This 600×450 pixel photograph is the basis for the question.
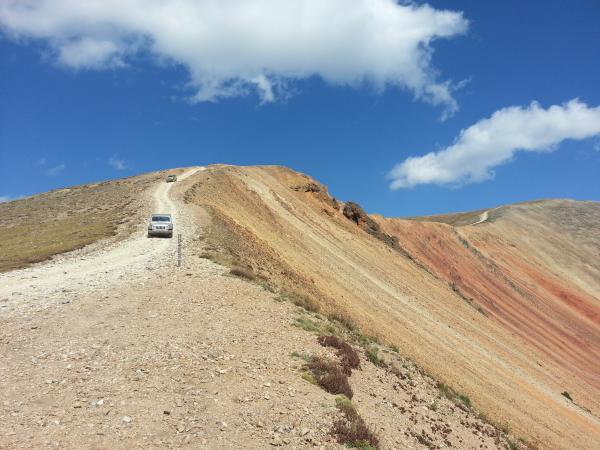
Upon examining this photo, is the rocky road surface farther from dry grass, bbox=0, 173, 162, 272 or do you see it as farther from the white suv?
the white suv

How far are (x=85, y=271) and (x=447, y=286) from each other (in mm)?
46144

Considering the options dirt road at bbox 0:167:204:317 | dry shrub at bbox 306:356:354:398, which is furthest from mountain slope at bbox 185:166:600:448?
dry shrub at bbox 306:356:354:398

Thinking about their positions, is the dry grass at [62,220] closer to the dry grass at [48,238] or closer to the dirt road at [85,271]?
the dry grass at [48,238]

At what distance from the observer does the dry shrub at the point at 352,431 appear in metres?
10.6

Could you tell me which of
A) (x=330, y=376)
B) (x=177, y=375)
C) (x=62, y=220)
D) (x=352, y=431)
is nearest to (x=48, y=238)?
(x=62, y=220)

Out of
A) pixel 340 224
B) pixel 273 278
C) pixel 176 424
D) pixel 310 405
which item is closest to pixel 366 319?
pixel 273 278

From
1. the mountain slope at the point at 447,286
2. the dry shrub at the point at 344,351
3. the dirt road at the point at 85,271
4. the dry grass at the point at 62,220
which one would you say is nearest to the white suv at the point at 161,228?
the dirt road at the point at 85,271

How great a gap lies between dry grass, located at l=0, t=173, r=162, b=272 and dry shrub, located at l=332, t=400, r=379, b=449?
19.1 metres

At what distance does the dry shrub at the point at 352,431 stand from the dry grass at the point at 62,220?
751 inches

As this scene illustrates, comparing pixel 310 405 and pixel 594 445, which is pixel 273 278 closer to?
pixel 310 405

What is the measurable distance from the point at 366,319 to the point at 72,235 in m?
20.7

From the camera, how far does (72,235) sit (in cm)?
3269

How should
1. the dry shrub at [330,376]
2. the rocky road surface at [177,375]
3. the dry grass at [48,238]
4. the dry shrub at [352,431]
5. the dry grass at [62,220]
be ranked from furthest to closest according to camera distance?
the dry grass at [62,220] < the dry grass at [48,238] < the dry shrub at [330,376] < the dry shrub at [352,431] < the rocky road surface at [177,375]

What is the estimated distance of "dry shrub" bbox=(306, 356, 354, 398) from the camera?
1284cm
